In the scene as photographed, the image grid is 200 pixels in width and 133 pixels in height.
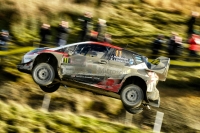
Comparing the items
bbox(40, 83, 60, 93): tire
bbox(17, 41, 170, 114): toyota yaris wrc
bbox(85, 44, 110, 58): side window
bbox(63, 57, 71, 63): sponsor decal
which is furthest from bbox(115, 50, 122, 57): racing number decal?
bbox(40, 83, 60, 93): tire

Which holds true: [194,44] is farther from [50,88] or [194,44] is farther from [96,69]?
[50,88]

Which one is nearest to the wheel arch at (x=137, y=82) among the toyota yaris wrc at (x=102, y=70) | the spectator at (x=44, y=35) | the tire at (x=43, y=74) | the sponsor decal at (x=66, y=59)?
the toyota yaris wrc at (x=102, y=70)

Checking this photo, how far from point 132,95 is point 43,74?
2.52 meters

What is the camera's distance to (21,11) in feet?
56.7

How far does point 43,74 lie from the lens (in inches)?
478

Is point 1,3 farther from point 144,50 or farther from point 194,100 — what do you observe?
point 194,100

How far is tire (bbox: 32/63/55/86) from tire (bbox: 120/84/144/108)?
2013mm

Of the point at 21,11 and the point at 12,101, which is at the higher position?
the point at 21,11

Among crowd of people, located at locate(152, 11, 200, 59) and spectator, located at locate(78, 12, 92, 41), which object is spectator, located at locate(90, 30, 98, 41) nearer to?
spectator, located at locate(78, 12, 92, 41)

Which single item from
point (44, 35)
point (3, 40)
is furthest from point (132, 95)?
point (3, 40)

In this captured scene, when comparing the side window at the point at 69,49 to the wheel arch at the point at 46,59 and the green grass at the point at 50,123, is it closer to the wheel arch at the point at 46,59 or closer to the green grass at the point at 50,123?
the wheel arch at the point at 46,59

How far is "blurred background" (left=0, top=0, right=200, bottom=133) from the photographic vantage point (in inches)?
540

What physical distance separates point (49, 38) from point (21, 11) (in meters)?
3.13

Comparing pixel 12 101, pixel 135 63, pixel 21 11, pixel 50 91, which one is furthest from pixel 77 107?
pixel 21 11
